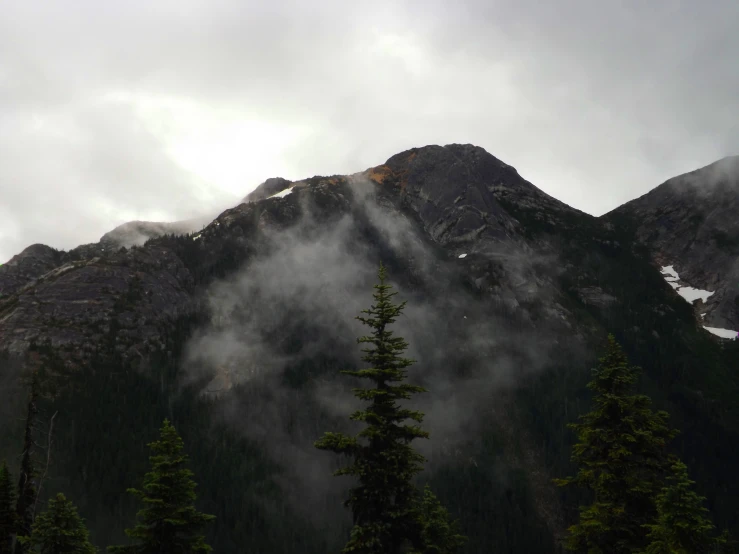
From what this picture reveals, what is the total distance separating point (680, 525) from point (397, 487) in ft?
40.0

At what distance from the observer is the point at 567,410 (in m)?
165

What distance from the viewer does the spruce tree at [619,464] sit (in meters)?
24.8

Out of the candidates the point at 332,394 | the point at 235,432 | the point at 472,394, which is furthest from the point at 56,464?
the point at 472,394

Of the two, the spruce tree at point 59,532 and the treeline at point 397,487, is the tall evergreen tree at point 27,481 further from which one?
the spruce tree at point 59,532

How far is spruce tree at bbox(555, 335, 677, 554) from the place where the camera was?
81.4ft

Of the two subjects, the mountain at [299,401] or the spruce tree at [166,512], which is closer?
the spruce tree at [166,512]

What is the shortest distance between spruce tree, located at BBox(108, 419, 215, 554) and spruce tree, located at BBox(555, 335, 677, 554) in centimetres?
1687

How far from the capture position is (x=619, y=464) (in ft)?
82.5

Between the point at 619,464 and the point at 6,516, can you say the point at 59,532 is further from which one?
the point at 619,464

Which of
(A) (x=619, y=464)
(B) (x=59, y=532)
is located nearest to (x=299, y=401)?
(B) (x=59, y=532)

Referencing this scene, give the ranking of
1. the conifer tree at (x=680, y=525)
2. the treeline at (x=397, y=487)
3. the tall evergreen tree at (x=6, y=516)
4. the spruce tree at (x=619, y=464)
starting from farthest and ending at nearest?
the tall evergreen tree at (x=6, y=516) → the spruce tree at (x=619, y=464) → the conifer tree at (x=680, y=525) → the treeline at (x=397, y=487)

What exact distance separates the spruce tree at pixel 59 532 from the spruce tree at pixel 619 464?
73.5 ft

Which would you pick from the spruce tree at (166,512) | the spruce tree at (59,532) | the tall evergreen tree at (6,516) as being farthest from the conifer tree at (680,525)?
the tall evergreen tree at (6,516)

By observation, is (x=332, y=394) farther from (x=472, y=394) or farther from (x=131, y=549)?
(x=131, y=549)
